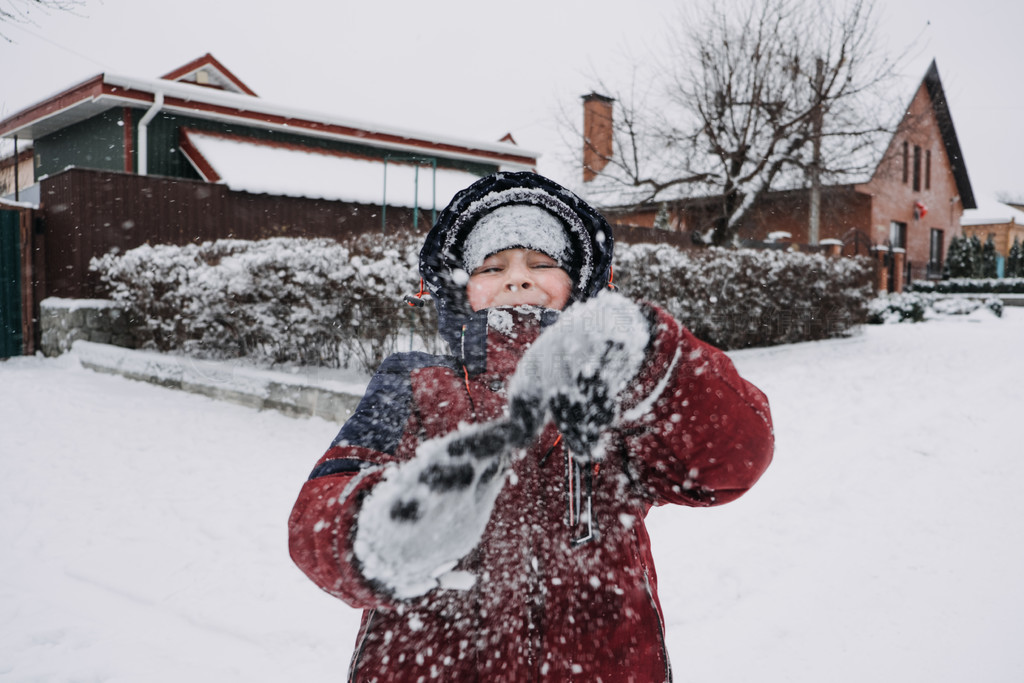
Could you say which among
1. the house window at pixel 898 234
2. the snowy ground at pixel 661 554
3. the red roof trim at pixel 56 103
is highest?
the red roof trim at pixel 56 103

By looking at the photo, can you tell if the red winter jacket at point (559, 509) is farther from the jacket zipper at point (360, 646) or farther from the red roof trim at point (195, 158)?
the red roof trim at point (195, 158)

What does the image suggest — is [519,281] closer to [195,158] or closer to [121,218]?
[121,218]

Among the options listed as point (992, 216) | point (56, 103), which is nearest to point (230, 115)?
point (56, 103)

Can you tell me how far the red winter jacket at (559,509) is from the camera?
1.09m

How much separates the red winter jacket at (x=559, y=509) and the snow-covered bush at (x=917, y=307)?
16375 millimetres

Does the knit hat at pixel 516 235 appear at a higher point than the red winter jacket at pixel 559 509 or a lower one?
higher

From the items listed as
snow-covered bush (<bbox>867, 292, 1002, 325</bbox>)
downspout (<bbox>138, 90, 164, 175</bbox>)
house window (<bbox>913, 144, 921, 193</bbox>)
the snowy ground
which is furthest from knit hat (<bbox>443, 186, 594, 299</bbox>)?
house window (<bbox>913, 144, 921, 193</bbox>)

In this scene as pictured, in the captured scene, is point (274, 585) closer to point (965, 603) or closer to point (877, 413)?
point (965, 603)

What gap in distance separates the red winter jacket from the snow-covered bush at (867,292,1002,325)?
16375 mm

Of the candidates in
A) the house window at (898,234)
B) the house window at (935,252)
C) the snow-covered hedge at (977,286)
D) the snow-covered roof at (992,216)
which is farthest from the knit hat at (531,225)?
the snow-covered roof at (992,216)

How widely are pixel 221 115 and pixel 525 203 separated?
550 inches

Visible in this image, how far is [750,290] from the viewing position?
9.70m

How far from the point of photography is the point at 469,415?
126 centimetres

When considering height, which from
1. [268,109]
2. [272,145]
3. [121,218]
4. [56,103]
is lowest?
[121,218]
